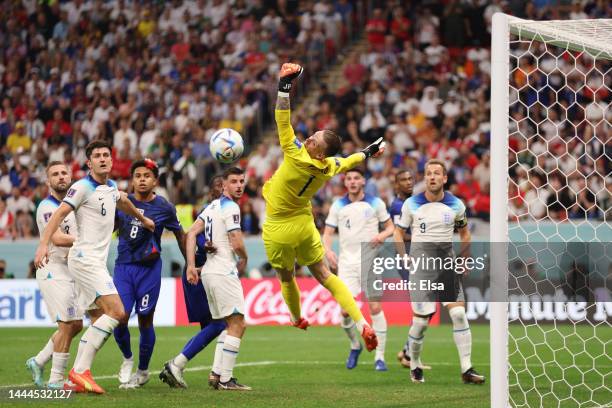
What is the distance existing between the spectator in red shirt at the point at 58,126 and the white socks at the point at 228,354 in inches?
641

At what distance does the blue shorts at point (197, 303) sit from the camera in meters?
10.8

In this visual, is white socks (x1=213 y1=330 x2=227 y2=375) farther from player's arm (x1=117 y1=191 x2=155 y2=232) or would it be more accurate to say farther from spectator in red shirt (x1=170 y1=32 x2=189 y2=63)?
spectator in red shirt (x1=170 y1=32 x2=189 y2=63)

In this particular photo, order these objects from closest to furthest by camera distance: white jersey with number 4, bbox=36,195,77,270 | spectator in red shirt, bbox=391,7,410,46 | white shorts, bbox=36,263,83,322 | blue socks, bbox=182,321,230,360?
white shorts, bbox=36,263,83,322 < white jersey with number 4, bbox=36,195,77,270 < blue socks, bbox=182,321,230,360 < spectator in red shirt, bbox=391,7,410,46

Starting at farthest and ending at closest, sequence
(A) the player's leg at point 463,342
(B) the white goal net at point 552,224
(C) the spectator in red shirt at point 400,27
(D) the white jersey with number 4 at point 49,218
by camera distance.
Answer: (C) the spectator in red shirt at point 400,27, (A) the player's leg at point 463,342, (D) the white jersey with number 4 at point 49,218, (B) the white goal net at point 552,224

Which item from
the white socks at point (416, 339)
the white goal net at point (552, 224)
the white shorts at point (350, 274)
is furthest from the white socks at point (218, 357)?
the white shorts at point (350, 274)

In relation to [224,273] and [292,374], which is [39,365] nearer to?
[224,273]

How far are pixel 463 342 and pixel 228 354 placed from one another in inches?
102

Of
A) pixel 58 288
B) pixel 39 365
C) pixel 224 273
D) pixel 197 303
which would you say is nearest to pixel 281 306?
pixel 197 303

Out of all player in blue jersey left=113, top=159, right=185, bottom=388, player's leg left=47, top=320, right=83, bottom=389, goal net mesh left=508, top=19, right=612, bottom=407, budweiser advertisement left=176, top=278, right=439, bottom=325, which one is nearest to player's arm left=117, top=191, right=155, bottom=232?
player in blue jersey left=113, top=159, right=185, bottom=388

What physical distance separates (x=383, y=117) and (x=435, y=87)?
1521mm

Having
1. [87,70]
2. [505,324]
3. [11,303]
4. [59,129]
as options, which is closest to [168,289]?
[11,303]

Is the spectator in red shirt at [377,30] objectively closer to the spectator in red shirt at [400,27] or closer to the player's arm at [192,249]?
the spectator in red shirt at [400,27]

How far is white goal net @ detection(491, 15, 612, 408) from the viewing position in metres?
8.01

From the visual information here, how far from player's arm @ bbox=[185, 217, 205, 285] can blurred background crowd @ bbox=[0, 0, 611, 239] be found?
9.93 meters
